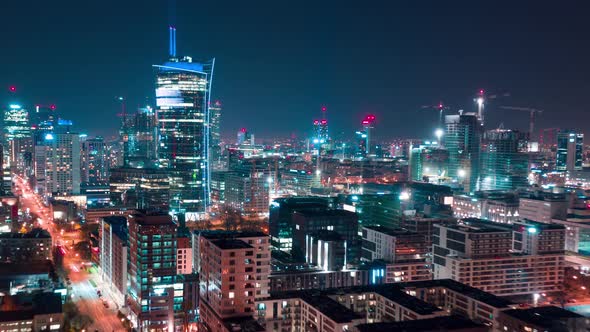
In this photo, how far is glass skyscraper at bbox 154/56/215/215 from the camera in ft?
138

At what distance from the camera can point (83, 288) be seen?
22.7 meters

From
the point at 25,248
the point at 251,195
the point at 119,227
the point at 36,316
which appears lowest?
the point at 36,316

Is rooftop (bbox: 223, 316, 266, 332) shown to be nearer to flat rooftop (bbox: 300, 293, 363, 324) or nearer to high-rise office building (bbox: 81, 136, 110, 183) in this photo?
flat rooftop (bbox: 300, 293, 363, 324)

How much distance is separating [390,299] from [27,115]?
58487mm

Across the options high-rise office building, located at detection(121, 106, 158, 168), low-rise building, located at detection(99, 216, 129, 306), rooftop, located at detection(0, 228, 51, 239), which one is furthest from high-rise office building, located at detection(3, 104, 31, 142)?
low-rise building, located at detection(99, 216, 129, 306)

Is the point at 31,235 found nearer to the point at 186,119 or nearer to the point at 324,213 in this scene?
the point at 324,213

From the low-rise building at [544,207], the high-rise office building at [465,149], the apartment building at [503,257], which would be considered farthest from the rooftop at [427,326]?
the high-rise office building at [465,149]

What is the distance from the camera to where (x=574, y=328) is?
A: 840cm

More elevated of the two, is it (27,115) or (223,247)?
(27,115)

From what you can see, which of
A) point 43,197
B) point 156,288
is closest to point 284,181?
point 43,197

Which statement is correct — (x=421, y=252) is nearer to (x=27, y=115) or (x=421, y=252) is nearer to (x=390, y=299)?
(x=390, y=299)

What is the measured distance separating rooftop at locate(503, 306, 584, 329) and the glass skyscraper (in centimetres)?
3025

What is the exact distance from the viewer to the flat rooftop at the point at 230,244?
13.7 metres

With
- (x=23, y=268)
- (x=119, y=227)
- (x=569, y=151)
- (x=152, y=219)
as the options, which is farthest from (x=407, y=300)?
(x=569, y=151)
